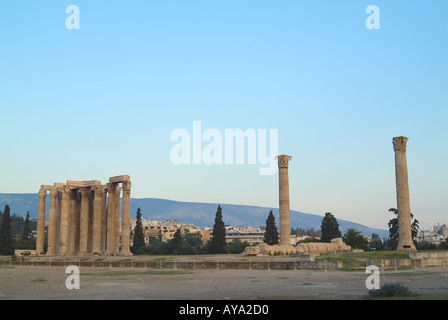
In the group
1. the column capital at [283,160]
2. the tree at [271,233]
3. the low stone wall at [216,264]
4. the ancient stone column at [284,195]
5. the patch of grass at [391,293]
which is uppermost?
the column capital at [283,160]

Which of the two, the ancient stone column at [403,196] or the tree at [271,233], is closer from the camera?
the ancient stone column at [403,196]

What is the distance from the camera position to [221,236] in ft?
223

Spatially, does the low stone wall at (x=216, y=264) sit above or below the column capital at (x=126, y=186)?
below

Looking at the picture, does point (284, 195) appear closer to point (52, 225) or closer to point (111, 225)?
point (111, 225)

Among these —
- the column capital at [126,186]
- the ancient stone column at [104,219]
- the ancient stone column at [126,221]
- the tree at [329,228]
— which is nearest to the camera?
the ancient stone column at [126,221]

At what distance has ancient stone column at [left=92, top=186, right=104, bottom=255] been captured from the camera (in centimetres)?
4950

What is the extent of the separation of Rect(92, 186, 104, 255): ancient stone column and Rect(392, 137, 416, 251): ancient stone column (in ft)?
93.4

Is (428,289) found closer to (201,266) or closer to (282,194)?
(201,266)

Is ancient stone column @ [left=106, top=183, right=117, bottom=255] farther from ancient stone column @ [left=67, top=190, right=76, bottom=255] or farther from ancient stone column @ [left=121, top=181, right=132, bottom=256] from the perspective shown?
ancient stone column @ [left=67, top=190, right=76, bottom=255]

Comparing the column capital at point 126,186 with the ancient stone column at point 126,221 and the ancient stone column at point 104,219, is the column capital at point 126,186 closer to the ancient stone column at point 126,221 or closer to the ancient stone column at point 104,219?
the ancient stone column at point 126,221

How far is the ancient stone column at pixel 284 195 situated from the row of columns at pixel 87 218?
14647mm

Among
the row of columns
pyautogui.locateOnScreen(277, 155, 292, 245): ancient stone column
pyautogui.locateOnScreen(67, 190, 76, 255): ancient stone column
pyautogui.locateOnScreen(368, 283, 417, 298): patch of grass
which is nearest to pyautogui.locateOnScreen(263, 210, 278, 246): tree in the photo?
pyautogui.locateOnScreen(277, 155, 292, 245): ancient stone column

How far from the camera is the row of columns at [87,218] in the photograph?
49.1m

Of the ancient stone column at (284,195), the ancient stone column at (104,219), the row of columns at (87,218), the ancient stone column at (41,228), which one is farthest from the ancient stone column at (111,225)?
the ancient stone column at (284,195)
